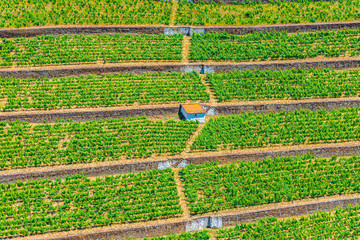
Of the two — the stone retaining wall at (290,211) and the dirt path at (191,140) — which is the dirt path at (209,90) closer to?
the dirt path at (191,140)

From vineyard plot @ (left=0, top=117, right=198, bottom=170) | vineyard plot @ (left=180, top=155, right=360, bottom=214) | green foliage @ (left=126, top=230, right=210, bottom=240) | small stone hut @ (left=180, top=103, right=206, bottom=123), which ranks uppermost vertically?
small stone hut @ (left=180, top=103, right=206, bottom=123)

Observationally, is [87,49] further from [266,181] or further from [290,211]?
[290,211]

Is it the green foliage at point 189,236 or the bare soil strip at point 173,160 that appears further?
the bare soil strip at point 173,160

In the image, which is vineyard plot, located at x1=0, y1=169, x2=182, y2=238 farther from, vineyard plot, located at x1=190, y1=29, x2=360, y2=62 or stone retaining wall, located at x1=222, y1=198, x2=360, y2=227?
vineyard plot, located at x1=190, y1=29, x2=360, y2=62

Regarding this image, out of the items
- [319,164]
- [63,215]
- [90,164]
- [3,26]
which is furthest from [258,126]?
[3,26]

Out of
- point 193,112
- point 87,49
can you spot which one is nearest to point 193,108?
point 193,112

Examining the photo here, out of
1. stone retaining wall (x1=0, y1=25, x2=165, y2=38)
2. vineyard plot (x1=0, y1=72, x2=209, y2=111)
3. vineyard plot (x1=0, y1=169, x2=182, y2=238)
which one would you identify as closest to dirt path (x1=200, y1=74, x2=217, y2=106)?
vineyard plot (x1=0, y1=72, x2=209, y2=111)

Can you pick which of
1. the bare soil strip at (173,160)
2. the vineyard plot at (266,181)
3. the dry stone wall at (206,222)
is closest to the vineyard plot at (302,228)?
the dry stone wall at (206,222)
